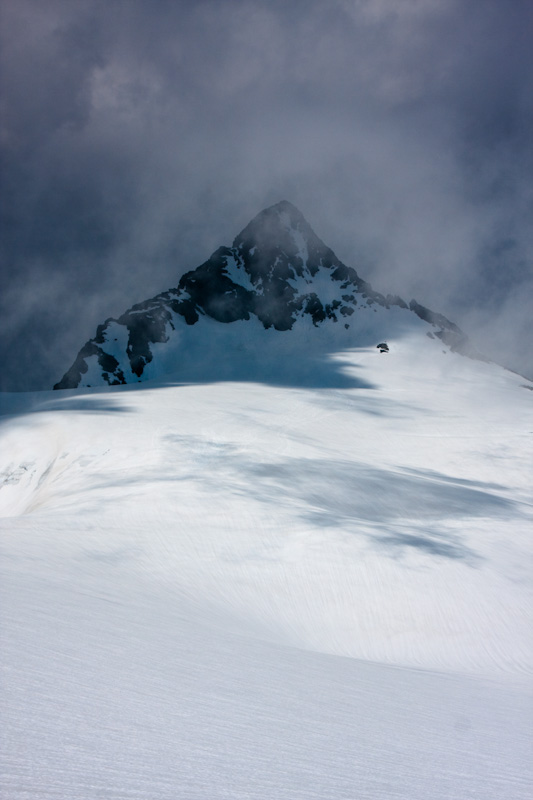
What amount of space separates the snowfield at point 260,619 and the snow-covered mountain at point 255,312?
100153 mm

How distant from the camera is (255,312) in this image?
6344 inches

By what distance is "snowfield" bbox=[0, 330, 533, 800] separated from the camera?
2.10 meters

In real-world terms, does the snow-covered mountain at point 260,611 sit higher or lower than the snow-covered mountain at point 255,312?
lower

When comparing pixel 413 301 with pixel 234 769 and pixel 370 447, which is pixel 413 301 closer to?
pixel 370 447

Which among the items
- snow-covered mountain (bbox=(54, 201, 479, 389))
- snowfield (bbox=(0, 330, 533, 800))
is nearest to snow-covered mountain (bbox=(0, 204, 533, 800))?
snowfield (bbox=(0, 330, 533, 800))

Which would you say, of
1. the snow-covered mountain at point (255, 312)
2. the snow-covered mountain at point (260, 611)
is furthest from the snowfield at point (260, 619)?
the snow-covered mountain at point (255, 312)

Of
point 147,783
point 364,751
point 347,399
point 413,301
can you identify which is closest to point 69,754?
point 147,783

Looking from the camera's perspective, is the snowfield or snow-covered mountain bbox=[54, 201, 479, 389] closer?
the snowfield

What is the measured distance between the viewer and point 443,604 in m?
7.57

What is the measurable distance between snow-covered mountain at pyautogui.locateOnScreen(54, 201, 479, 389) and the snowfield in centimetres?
10015

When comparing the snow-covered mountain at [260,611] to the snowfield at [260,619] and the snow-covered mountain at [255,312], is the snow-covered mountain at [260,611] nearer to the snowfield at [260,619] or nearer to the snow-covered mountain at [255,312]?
the snowfield at [260,619]

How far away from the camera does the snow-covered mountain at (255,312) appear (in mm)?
137625

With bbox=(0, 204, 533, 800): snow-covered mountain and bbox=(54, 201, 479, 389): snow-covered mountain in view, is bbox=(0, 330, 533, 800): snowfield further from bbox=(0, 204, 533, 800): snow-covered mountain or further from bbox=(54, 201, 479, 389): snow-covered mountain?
bbox=(54, 201, 479, 389): snow-covered mountain

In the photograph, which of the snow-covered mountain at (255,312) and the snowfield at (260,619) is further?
the snow-covered mountain at (255,312)
